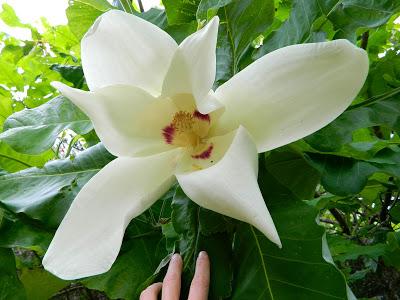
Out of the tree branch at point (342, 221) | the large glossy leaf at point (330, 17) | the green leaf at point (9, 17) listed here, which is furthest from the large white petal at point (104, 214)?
the green leaf at point (9, 17)

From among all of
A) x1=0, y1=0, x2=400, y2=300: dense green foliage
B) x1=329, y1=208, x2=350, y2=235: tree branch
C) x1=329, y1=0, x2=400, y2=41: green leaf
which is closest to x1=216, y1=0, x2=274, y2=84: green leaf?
x1=0, y1=0, x2=400, y2=300: dense green foliage

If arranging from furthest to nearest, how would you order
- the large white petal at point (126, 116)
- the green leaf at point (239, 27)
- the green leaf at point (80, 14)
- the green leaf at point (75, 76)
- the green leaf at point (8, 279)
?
the green leaf at point (75, 76)
the green leaf at point (80, 14)
the green leaf at point (8, 279)
the green leaf at point (239, 27)
the large white petal at point (126, 116)

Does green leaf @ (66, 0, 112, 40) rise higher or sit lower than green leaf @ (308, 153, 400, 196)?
higher

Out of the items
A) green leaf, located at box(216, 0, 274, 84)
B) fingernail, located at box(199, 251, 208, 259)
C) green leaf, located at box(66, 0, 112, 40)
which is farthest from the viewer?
green leaf, located at box(66, 0, 112, 40)

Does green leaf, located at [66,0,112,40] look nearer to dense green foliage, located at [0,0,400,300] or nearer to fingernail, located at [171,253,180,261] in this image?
dense green foliage, located at [0,0,400,300]

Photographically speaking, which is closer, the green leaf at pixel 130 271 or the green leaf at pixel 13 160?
the green leaf at pixel 130 271

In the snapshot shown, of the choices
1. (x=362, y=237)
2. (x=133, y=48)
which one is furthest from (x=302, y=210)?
(x=362, y=237)

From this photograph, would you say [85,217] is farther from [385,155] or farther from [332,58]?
[385,155]

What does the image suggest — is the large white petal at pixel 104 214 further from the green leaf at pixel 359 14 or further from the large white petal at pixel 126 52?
the green leaf at pixel 359 14

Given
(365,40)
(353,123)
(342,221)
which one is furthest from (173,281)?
(342,221)
